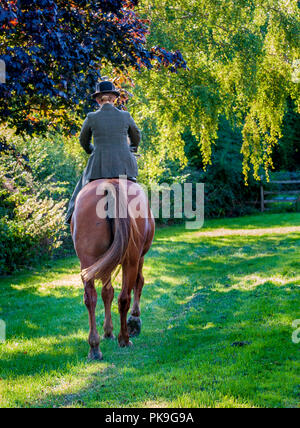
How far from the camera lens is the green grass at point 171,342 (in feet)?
14.3

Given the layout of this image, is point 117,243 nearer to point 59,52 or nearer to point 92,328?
point 92,328

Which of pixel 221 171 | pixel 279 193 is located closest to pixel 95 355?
pixel 221 171

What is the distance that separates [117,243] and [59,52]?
3.23 m

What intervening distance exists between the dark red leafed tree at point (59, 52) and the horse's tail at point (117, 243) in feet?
8.03

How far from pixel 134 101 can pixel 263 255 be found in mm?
5385

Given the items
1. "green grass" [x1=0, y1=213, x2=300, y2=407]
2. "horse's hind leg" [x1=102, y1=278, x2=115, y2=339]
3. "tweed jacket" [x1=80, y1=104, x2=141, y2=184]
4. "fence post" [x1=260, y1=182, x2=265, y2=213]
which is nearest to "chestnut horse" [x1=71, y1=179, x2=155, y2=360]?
"tweed jacket" [x1=80, y1=104, x2=141, y2=184]

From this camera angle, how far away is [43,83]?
7.20 meters

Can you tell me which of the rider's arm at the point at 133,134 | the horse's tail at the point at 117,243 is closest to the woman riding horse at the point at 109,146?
the rider's arm at the point at 133,134

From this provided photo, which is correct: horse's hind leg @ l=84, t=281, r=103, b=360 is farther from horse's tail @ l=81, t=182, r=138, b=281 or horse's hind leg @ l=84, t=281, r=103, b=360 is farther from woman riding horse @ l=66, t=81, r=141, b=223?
woman riding horse @ l=66, t=81, r=141, b=223

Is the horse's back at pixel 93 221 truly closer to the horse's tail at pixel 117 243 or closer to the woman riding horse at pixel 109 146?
the horse's tail at pixel 117 243

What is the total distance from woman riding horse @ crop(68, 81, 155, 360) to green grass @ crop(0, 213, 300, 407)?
0.58m

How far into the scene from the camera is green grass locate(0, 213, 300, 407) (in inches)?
171
